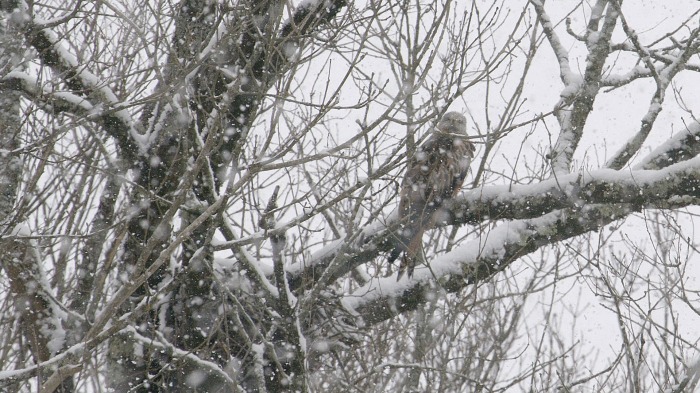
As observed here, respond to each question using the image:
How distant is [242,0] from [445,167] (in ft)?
7.17

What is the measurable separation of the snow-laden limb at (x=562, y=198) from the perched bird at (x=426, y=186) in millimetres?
210

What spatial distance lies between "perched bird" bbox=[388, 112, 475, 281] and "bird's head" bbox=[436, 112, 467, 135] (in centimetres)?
6

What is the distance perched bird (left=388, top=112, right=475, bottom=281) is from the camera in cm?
475

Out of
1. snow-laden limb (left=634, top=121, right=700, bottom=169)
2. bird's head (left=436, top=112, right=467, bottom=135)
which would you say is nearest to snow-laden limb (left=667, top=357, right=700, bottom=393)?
snow-laden limb (left=634, top=121, right=700, bottom=169)

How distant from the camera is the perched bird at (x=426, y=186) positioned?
4.75 metres

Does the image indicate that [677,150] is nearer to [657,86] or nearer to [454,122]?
[657,86]

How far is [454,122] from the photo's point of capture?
668 centimetres

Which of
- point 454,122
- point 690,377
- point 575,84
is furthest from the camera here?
point 454,122

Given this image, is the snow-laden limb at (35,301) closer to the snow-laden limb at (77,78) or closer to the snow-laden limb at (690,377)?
the snow-laden limb at (77,78)

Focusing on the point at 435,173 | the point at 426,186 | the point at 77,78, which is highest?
the point at 77,78

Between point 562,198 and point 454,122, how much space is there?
2574mm

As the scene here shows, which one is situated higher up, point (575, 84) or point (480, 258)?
point (575, 84)

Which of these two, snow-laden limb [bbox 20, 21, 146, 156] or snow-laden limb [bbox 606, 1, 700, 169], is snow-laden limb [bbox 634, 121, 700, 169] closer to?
snow-laden limb [bbox 606, 1, 700, 169]

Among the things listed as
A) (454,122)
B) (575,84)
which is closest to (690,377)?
(575,84)
